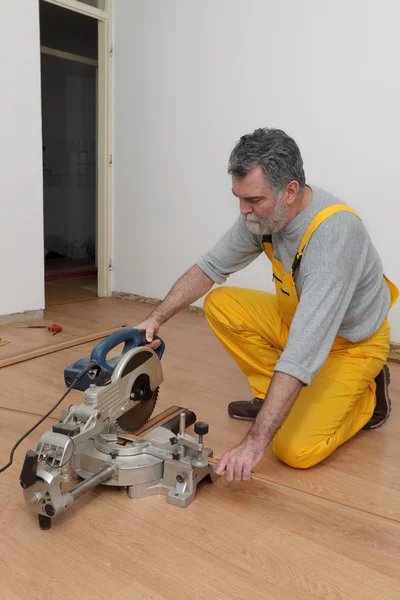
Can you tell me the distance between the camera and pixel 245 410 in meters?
2.16

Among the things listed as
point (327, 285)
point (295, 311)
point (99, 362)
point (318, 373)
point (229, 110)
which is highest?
point (229, 110)

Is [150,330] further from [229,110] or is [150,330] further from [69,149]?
[69,149]

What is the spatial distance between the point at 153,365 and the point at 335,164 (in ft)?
A: 6.33

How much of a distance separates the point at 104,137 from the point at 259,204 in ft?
9.77

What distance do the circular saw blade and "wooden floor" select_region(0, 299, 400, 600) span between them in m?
0.23

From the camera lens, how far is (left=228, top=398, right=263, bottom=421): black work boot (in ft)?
7.08

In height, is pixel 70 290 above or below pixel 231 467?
below

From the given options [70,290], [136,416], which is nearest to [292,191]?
[136,416]

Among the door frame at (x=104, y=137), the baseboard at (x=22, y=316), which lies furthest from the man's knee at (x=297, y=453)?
the door frame at (x=104, y=137)

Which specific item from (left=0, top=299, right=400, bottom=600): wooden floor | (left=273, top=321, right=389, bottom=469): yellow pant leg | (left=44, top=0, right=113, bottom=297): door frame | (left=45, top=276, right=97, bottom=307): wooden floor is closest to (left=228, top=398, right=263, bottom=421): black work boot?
(left=0, top=299, right=400, bottom=600): wooden floor

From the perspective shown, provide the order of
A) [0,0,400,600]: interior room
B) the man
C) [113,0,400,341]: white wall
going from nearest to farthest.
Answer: [0,0,400,600]: interior room
the man
[113,0,400,341]: white wall

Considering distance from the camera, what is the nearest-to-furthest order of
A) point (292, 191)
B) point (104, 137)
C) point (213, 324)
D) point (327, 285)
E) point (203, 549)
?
point (203, 549)
point (327, 285)
point (292, 191)
point (213, 324)
point (104, 137)

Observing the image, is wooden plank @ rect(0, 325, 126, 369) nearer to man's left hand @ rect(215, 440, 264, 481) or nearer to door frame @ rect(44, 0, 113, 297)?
door frame @ rect(44, 0, 113, 297)

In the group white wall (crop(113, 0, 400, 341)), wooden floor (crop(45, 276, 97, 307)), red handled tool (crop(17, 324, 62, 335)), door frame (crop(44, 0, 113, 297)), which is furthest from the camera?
wooden floor (crop(45, 276, 97, 307))
